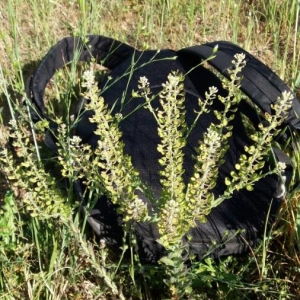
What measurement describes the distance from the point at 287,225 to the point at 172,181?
59 cm

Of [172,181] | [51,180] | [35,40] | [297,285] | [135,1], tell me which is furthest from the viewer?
[135,1]

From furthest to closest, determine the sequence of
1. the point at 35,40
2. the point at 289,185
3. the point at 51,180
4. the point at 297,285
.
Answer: the point at 35,40
the point at 289,185
the point at 297,285
the point at 51,180

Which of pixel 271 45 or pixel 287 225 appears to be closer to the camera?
pixel 287 225

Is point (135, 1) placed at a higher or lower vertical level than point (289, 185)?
higher

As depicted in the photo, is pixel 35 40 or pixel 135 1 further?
pixel 135 1

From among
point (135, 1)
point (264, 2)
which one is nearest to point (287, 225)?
point (264, 2)

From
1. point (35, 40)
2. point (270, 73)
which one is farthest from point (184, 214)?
point (35, 40)

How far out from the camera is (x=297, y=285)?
1415 millimetres

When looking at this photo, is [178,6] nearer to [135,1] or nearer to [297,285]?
[135,1]

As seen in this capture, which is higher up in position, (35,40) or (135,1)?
(135,1)

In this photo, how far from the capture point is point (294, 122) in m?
1.54

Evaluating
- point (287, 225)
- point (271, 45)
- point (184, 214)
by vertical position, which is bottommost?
point (287, 225)

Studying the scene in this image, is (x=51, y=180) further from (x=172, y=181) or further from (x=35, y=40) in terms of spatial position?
(x=35, y=40)

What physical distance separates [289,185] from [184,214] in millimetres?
543
